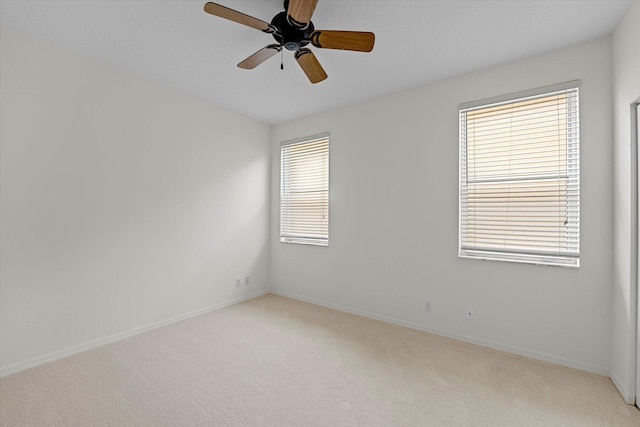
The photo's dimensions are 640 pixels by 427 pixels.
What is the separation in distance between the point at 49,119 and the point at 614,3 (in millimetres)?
4421

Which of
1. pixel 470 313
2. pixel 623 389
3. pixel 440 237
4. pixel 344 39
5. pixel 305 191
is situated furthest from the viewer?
pixel 305 191

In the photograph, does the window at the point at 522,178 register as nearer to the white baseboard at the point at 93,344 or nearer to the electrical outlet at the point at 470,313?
the electrical outlet at the point at 470,313

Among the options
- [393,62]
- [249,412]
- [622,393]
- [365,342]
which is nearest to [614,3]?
[393,62]

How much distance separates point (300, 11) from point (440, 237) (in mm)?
2471

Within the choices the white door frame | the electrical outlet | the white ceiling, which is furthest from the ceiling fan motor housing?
the electrical outlet

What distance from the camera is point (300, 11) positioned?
5.57ft

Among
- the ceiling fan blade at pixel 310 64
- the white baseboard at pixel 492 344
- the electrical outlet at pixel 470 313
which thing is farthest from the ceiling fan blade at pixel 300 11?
the white baseboard at pixel 492 344

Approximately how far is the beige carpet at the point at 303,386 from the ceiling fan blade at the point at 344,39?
2422mm

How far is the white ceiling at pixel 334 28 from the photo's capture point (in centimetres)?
205

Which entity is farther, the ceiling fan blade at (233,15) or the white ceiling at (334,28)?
the white ceiling at (334,28)

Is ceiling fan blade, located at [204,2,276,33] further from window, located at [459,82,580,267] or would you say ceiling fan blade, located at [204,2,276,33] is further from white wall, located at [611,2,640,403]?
white wall, located at [611,2,640,403]

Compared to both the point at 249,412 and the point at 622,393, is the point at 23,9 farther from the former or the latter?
the point at 622,393

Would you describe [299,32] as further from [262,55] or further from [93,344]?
[93,344]

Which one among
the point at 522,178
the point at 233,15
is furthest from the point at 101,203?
the point at 522,178
